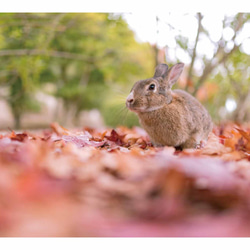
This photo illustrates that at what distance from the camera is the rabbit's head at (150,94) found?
8.21ft

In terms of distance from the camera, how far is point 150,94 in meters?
2.54

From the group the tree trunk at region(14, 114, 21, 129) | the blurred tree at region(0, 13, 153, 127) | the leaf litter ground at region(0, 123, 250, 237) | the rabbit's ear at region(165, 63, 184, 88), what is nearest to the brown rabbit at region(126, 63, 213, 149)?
the rabbit's ear at region(165, 63, 184, 88)

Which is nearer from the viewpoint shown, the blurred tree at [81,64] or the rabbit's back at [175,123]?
the rabbit's back at [175,123]

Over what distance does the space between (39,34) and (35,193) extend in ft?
22.2

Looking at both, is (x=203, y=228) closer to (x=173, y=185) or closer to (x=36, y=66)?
(x=173, y=185)

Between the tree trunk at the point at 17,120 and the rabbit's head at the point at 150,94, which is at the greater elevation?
the rabbit's head at the point at 150,94

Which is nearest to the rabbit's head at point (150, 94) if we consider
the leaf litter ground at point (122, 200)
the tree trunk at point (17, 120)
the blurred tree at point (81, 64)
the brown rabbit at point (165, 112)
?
the brown rabbit at point (165, 112)

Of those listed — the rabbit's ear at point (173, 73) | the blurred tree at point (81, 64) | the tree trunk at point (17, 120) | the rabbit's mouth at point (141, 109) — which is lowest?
the tree trunk at point (17, 120)

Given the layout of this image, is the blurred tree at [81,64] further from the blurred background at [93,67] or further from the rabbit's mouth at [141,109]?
the rabbit's mouth at [141,109]

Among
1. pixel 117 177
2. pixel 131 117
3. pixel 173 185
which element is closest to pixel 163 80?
pixel 117 177

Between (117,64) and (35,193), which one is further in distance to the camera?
(117,64)

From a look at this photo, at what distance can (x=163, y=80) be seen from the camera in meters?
2.64

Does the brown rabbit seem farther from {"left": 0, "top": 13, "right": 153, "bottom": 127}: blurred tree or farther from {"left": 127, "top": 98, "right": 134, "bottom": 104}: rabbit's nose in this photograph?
{"left": 0, "top": 13, "right": 153, "bottom": 127}: blurred tree

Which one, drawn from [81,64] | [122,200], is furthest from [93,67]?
[122,200]
